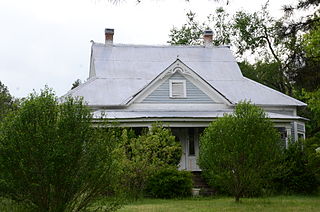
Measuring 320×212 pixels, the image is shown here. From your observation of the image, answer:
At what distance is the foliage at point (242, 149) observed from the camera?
47.3 ft

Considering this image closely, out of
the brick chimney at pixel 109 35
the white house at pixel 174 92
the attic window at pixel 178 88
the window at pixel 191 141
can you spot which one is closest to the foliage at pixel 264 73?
the white house at pixel 174 92

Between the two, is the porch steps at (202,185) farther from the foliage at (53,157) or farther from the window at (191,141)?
the foliage at (53,157)

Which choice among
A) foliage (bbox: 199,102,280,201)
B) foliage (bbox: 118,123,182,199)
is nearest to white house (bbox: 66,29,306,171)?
foliage (bbox: 118,123,182,199)

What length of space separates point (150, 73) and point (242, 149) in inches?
474

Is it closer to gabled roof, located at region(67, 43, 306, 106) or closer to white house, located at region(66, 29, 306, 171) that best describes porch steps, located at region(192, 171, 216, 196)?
white house, located at region(66, 29, 306, 171)

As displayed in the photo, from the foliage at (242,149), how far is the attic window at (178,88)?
8.25m

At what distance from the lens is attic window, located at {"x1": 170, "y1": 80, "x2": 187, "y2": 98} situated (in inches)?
912

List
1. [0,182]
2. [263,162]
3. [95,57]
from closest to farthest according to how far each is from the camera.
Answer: [0,182] < [263,162] < [95,57]

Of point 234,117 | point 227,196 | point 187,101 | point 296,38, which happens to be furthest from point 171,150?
point 296,38

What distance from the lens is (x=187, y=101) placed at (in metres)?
23.2

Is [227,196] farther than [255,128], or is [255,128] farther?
[227,196]

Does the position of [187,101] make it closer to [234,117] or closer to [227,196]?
[227,196]

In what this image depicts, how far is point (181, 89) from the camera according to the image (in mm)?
23281

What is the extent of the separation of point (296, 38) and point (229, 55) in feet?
61.1
